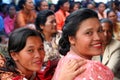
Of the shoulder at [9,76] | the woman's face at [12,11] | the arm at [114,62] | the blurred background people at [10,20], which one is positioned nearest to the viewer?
the shoulder at [9,76]

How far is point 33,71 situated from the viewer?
1.66 m

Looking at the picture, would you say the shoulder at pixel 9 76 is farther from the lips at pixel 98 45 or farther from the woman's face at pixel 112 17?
the woman's face at pixel 112 17

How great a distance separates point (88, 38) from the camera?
133cm

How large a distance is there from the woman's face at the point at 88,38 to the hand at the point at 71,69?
0.23 ft

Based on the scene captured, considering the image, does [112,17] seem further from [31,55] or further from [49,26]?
[31,55]

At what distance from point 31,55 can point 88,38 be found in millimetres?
393

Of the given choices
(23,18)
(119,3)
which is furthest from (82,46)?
(119,3)

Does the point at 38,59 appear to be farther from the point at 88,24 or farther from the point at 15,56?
the point at 88,24

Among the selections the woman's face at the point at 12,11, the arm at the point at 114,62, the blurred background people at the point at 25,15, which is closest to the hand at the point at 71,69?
the arm at the point at 114,62

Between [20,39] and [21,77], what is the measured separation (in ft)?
0.65

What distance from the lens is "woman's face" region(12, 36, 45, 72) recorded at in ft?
5.28

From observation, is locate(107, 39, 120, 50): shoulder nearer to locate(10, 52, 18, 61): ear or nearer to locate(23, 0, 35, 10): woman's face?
locate(10, 52, 18, 61): ear

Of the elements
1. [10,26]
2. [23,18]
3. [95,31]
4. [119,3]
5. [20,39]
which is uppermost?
[95,31]

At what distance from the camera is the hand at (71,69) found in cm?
129
